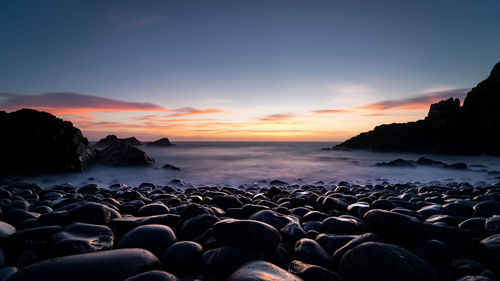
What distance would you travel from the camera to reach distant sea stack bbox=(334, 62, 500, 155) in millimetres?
22734

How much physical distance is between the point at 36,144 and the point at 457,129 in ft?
118

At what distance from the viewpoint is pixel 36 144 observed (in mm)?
9586

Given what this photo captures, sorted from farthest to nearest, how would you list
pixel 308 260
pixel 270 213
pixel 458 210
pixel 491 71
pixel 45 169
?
pixel 491 71
pixel 45 169
pixel 458 210
pixel 270 213
pixel 308 260

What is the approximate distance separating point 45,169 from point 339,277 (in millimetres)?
12109

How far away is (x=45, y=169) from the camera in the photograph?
9688mm

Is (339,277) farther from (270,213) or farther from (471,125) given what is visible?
(471,125)

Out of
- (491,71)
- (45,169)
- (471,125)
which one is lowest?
(45,169)

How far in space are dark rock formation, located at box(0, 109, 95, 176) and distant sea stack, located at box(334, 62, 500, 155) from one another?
98.4ft

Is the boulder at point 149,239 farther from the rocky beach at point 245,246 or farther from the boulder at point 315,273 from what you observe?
the boulder at point 315,273

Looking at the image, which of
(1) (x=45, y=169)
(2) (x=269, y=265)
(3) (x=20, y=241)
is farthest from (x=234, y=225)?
(1) (x=45, y=169)

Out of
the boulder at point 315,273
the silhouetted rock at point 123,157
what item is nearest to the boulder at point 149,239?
the boulder at point 315,273

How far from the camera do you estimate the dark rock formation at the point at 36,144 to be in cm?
914

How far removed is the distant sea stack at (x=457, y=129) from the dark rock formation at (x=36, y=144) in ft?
98.4

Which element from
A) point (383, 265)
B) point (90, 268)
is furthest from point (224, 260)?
point (383, 265)
